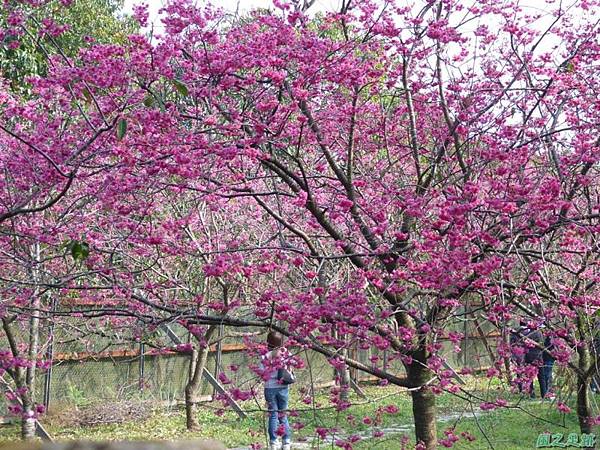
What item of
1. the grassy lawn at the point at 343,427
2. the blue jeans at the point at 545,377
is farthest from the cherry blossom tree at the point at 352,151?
the blue jeans at the point at 545,377

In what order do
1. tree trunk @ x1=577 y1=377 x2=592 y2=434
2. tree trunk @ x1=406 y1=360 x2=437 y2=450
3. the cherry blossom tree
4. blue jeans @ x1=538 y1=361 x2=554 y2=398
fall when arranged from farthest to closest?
blue jeans @ x1=538 y1=361 x2=554 y2=398
tree trunk @ x1=577 y1=377 x2=592 y2=434
tree trunk @ x1=406 y1=360 x2=437 y2=450
the cherry blossom tree

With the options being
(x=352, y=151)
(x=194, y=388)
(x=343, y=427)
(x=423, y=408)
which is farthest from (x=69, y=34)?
(x=423, y=408)

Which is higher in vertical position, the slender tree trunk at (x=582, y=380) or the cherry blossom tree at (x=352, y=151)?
the cherry blossom tree at (x=352, y=151)

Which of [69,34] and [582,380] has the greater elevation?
[69,34]

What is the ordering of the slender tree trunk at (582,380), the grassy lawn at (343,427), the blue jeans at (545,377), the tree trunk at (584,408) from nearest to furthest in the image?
the slender tree trunk at (582,380)
the tree trunk at (584,408)
the grassy lawn at (343,427)
the blue jeans at (545,377)

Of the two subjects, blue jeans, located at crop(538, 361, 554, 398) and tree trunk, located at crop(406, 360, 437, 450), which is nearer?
tree trunk, located at crop(406, 360, 437, 450)

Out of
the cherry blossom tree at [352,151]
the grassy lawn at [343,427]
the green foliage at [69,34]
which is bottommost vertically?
the grassy lawn at [343,427]

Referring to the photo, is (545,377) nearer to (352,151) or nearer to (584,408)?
(584,408)

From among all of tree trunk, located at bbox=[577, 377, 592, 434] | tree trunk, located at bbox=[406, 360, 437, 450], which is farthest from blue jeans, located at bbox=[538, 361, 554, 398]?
tree trunk, located at bbox=[406, 360, 437, 450]

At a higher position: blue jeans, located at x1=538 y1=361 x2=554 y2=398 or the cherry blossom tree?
the cherry blossom tree

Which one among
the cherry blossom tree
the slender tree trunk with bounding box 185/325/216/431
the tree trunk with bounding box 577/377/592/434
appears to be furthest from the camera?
the slender tree trunk with bounding box 185/325/216/431

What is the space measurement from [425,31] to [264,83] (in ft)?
3.80

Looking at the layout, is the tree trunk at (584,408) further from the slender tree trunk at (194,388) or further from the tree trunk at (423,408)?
the slender tree trunk at (194,388)

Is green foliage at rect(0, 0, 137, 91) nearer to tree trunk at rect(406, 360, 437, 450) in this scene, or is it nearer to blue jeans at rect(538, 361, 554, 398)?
tree trunk at rect(406, 360, 437, 450)
